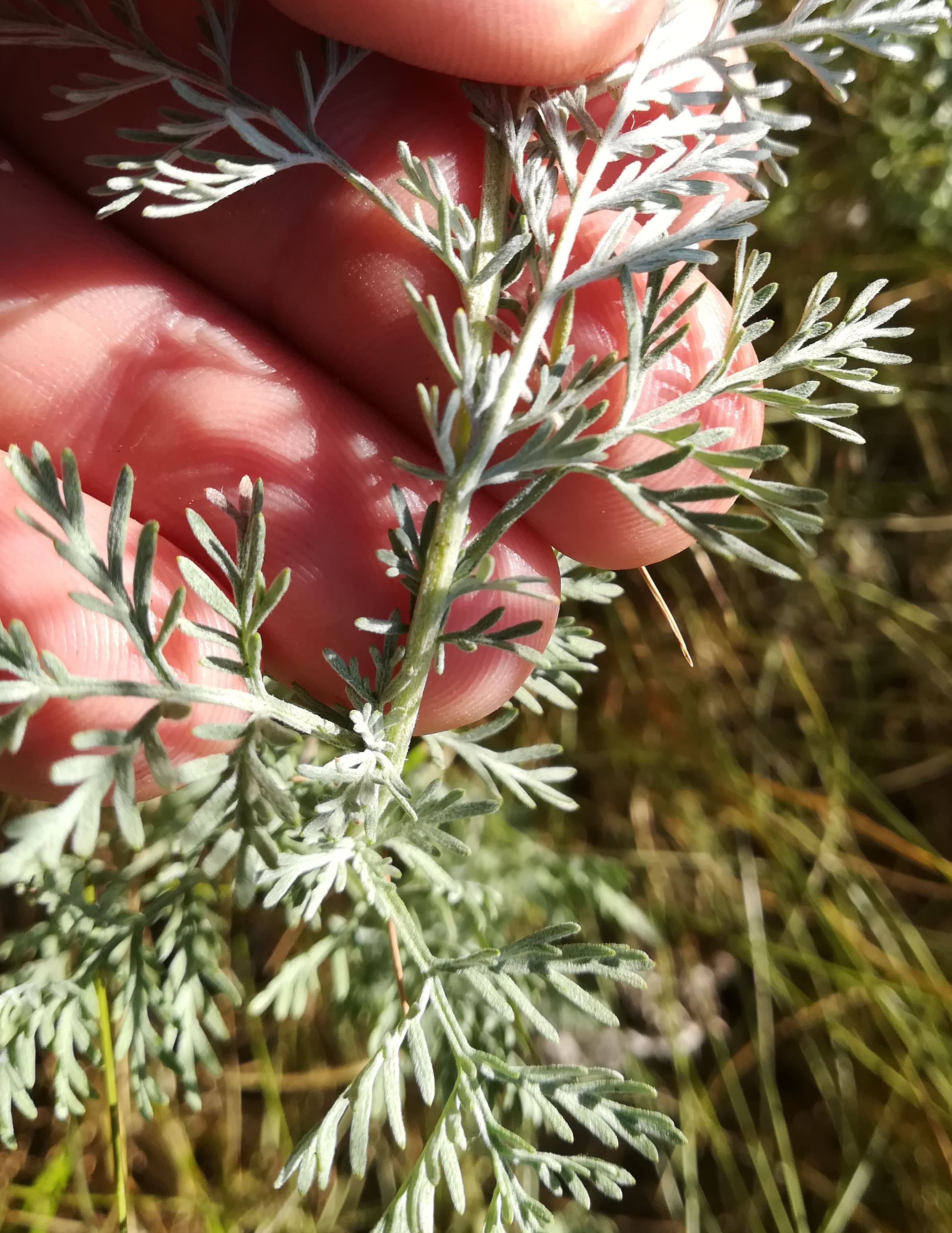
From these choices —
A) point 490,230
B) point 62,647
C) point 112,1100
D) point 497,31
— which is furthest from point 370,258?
point 112,1100

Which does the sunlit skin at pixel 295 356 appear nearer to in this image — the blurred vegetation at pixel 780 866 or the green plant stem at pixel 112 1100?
the green plant stem at pixel 112 1100

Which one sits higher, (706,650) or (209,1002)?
(706,650)

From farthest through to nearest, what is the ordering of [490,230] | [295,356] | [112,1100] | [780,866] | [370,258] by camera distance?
[780,866] → [112,1100] → [295,356] → [370,258] → [490,230]

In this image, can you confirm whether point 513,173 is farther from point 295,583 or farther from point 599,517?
point 295,583

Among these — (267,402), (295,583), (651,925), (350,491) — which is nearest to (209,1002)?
(295,583)

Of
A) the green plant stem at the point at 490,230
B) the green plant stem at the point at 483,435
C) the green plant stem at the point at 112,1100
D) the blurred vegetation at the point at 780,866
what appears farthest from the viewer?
the blurred vegetation at the point at 780,866

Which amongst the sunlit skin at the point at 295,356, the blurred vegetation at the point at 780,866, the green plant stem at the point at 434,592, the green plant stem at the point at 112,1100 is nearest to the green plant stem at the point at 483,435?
the green plant stem at the point at 434,592

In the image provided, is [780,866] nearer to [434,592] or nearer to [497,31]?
[434,592]
